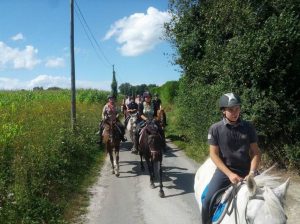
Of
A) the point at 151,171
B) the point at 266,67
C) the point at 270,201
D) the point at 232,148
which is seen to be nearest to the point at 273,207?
the point at 270,201

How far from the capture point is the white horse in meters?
3.70

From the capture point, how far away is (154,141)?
35.8ft

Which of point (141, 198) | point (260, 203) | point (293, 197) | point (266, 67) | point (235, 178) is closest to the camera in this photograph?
point (260, 203)

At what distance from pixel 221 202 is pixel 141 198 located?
5591 millimetres

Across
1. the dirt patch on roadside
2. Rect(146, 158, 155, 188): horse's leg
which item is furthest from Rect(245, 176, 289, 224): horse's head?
Rect(146, 158, 155, 188): horse's leg

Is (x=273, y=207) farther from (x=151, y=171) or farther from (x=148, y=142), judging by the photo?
(x=151, y=171)

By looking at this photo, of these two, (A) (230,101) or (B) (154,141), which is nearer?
(A) (230,101)

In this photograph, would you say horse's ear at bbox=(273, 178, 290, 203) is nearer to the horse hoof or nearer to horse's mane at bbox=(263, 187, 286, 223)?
horse's mane at bbox=(263, 187, 286, 223)

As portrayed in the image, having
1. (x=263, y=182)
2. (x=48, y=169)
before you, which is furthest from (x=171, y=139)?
(x=263, y=182)

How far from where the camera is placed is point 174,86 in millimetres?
45062

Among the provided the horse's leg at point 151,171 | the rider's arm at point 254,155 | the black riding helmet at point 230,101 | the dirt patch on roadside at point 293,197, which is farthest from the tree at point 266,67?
the black riding helmet at point 230,101

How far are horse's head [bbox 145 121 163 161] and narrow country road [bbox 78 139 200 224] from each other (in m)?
1.00

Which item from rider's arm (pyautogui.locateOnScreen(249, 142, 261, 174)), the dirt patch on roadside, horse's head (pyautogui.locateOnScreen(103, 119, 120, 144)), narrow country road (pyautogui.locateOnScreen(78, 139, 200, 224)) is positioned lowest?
narrow country road (pyautogui.locateOnScreen(78, 139, 200, 224))

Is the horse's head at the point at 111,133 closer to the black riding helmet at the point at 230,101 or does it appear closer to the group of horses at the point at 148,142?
the group of horses at the point at 148,142
